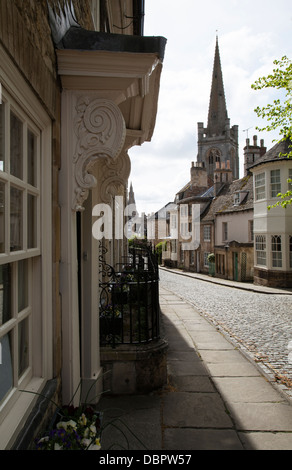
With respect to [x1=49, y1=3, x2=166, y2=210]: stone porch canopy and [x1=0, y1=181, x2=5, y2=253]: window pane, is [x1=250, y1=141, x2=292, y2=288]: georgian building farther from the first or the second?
[x1=0, y1=181, x2=5, y2=253]: window pane

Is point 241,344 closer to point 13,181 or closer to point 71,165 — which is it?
point 71,165

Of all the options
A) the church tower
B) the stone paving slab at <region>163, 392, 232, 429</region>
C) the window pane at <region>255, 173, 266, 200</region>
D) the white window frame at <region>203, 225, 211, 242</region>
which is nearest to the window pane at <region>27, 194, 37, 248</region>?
the stone paving slab at <region>163, 392, 232, 429</region>

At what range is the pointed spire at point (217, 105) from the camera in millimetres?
67562

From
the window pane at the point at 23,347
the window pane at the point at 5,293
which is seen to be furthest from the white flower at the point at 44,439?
the window pane at the point at 5,293

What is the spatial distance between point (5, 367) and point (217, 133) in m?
71.9

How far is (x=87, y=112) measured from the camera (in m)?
2.89

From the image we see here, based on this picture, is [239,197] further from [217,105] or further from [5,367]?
[217,105]

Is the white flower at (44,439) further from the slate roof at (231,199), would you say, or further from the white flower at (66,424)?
the slate roof at (231,199)

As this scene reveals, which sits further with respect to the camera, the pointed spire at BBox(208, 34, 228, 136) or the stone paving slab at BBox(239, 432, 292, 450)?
the pointed spire at BBox(208, 34, 228, 136)

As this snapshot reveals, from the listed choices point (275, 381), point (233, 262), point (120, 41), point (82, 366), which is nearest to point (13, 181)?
point (120, 41)

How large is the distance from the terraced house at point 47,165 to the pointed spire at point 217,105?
70.1m

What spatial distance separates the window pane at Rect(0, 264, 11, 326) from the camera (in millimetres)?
1942

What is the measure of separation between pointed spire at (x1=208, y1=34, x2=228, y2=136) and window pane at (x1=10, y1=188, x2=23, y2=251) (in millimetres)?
71149

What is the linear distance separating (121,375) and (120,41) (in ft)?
11.8
